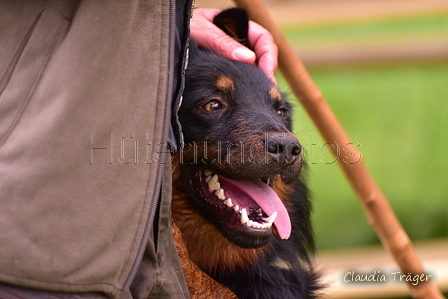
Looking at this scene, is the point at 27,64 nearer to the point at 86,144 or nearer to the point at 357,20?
the point at 86,144

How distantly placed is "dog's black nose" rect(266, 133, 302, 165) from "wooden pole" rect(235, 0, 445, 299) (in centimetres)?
31

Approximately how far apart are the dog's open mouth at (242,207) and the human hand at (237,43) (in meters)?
0.47

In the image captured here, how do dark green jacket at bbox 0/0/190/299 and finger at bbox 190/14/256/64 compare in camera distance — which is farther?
finger at bbox 190/14/256/64

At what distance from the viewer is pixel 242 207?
6.68 feet

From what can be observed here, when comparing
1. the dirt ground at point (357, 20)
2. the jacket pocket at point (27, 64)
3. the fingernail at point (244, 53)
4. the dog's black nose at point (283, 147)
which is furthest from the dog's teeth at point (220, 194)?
the dirt ground at point (357, 20)

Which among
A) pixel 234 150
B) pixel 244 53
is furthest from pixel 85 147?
pixel 244 53

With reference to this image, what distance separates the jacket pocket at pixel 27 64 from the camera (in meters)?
1.36

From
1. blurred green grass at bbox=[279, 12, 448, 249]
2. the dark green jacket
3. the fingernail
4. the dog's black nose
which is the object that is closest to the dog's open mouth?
the dog's black nose

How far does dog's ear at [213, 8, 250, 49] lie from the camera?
7.44 feet

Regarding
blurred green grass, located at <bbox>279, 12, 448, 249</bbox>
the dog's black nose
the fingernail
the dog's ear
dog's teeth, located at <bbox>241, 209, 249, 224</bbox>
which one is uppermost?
the dog's ear

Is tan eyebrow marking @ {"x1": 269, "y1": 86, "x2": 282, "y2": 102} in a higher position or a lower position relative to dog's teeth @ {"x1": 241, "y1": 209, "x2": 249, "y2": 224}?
higher

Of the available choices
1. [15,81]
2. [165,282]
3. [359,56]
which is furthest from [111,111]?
[359,56]

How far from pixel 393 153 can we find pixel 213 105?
12.1 ft

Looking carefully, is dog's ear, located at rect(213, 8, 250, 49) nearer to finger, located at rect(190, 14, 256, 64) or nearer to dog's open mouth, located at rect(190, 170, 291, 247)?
finger, located at rect(190, 14, 256, 64)
